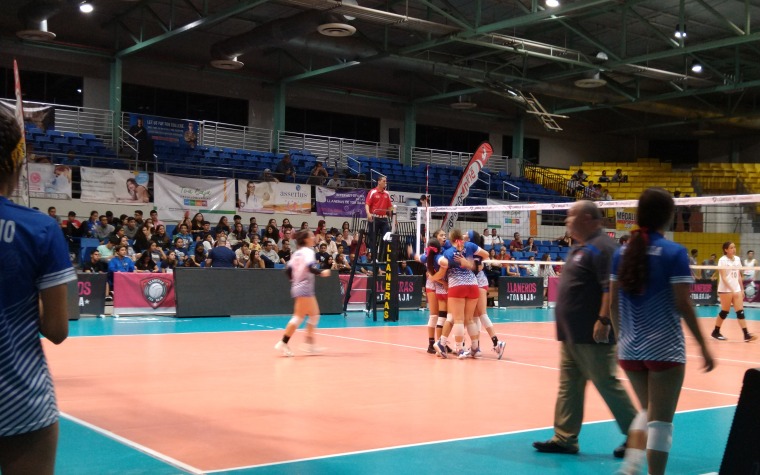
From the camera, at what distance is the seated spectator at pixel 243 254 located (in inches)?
810

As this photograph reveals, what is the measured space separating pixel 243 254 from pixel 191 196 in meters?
4.23

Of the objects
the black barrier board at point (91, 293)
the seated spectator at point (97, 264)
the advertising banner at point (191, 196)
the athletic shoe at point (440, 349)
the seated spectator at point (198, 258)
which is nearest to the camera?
the athletic shoe at point (440, 349)

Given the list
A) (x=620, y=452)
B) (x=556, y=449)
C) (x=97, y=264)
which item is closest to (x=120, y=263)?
(x=97, y=264)

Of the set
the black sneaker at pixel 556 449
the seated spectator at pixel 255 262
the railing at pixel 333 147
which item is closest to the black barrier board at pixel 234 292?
the seated spectator at pixel 255 262

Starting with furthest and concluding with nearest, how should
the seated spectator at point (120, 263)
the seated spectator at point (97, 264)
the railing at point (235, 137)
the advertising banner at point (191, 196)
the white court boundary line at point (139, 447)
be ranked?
the railing at point (235, 137) → the advertising banner at point (191, 196) → the seated spectator at point (97, 264) → the seated spectator at point (120, 263) → the white court boundary line at point (139, 447)

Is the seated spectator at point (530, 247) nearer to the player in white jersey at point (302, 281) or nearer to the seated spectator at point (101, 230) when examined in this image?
the seated spectator at point (101, 230)

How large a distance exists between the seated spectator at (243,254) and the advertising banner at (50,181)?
5.20m

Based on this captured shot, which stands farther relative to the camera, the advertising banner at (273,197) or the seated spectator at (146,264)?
the advertising banner at (273,197)

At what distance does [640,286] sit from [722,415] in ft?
12.8

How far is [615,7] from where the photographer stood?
23344mm

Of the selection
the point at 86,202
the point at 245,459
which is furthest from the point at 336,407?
the point at 86,202

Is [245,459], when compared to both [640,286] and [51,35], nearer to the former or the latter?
[640,286]

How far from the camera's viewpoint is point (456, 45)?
3003 cm

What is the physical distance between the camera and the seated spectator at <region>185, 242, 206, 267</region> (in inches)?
765
